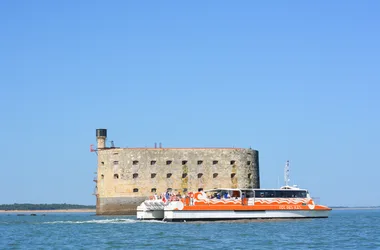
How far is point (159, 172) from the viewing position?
83.3 meters

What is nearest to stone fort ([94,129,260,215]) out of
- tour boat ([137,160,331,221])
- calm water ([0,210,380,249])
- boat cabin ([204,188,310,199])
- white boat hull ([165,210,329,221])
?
tour boat ([137,160,331,221])

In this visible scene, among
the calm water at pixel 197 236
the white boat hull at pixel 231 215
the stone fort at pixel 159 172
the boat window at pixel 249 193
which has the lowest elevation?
the calm water at pixel 197 236

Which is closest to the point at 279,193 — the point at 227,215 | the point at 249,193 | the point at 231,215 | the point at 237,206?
the point at 249,193

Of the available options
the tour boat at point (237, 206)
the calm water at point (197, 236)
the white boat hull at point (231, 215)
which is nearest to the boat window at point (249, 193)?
the tour boat at point (237, 206)

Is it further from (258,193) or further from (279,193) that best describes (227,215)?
(279,193)

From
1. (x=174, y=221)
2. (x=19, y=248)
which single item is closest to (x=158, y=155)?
(x=174, y=221)

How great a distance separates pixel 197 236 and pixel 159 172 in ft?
114

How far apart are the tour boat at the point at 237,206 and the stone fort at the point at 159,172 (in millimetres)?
16058

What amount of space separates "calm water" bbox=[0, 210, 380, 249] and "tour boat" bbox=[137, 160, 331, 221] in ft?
3.14

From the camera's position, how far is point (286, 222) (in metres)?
62.3

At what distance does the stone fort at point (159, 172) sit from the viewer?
271 feet

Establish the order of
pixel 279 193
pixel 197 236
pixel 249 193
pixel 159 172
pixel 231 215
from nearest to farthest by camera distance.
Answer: pixel 197 236
pixel 231 215
pixel 249 193
pixel 279 193
pixel 159 172

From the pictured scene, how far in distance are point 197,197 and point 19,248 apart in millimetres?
20042

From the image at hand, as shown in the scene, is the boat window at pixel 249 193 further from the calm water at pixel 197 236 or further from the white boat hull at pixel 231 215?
the calm water at pixel 197 236
